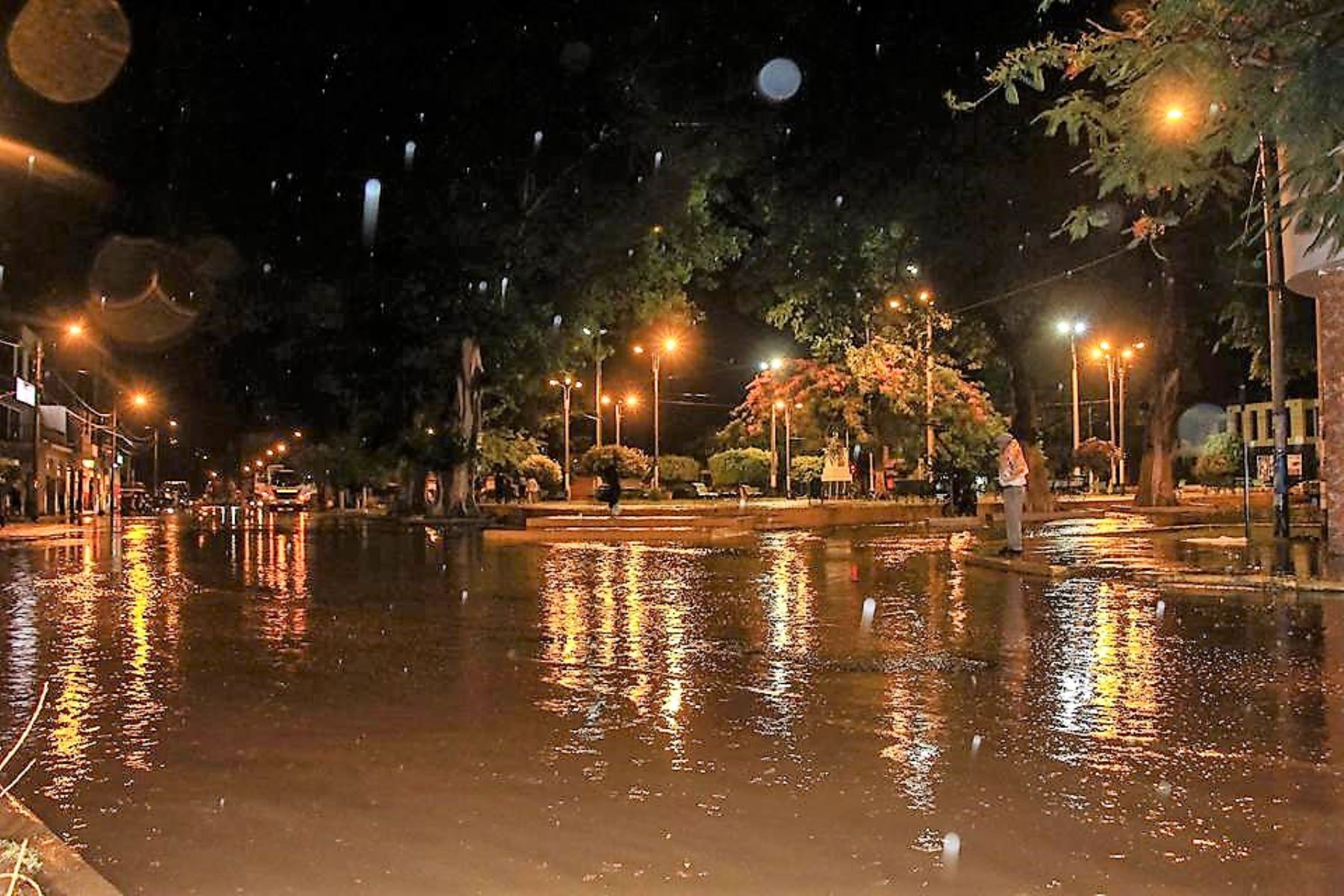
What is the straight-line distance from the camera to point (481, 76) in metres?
31.7

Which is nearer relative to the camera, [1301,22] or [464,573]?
[1301,22]

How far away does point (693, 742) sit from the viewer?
7645mm

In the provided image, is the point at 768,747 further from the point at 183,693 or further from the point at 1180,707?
the point at 183,693

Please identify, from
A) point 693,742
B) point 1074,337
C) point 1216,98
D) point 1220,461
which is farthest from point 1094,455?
A: point 1216,98

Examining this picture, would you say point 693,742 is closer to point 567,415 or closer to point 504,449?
point 504,449

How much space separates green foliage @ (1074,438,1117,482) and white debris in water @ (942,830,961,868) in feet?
209

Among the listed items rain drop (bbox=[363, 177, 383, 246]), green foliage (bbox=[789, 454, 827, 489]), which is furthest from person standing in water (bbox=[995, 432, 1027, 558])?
green foliage (bbox=[789, 454, 827, 489])

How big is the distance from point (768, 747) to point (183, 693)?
4346 mm

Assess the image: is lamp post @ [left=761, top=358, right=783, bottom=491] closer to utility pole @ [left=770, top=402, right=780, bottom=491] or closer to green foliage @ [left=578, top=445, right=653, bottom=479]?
utility pole @ [left=770, top=402, right=780, bottom=491]

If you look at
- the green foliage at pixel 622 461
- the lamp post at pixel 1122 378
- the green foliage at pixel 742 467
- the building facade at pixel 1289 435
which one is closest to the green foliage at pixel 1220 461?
the building facade at pixel 1289 435

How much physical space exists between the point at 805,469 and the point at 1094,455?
1800 centimetres

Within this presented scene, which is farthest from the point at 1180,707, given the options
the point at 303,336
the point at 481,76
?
the point at 303,336

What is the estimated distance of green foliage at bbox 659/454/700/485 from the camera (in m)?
69.2

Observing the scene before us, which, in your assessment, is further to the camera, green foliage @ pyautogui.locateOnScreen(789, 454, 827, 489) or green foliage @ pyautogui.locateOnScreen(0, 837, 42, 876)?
green foliage @ pyautogui.locateOnScreen(789, 454, 827, 489)
